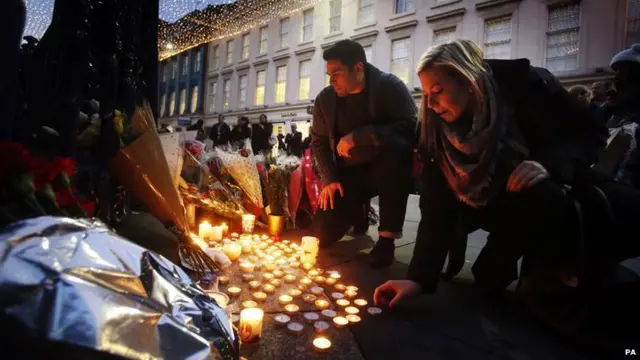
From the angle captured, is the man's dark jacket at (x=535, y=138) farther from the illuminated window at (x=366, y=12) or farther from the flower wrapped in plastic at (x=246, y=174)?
the illuminated window at (x=366, y=12)

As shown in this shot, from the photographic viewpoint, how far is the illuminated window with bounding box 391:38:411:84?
14977mm

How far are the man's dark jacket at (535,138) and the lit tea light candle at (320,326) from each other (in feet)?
1.73

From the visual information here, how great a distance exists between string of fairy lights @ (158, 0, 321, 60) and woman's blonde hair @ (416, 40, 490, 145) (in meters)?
3.39

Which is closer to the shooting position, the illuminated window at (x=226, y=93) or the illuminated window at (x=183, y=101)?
the illuminated window at (x=226, y=93)

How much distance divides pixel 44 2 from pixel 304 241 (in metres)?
2.75

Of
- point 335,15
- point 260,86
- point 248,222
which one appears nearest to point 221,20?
point 248,222

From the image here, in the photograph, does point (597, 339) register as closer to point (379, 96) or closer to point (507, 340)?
point (507, 340)

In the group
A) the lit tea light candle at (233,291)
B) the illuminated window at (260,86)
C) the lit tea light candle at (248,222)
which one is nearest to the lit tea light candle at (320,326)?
the lit tea light candle at (233,291)

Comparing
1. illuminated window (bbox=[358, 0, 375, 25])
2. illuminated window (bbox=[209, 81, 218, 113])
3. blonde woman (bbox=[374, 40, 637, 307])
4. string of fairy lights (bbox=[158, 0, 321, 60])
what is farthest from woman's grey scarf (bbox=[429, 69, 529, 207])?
illuminated window (bbox=[209, 81, 218, 113])

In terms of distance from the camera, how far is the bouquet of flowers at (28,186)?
1012mm

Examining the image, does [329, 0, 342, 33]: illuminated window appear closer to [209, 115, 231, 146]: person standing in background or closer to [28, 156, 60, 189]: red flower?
[209, 115, 231, 146]: person standing in background

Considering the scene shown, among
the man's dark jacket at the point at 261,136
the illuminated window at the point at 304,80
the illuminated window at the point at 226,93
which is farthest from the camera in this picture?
the illuminated window at the point at 226,93

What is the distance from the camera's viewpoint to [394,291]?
1734 millimetres

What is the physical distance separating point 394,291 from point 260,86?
21.3 metres
